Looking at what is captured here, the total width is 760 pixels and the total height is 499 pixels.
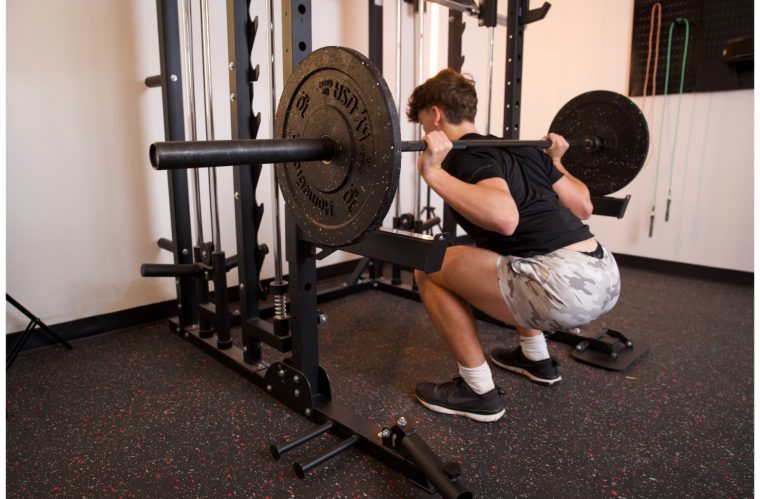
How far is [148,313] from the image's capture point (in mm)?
2477

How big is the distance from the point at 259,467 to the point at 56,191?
1.49 m

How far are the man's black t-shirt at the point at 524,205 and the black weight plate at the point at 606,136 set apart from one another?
26.7 inches

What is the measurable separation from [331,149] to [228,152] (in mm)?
245

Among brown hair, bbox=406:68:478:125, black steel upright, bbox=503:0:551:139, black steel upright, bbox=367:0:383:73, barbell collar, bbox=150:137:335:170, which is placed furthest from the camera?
black steel upright, bbox=367:0:383:73

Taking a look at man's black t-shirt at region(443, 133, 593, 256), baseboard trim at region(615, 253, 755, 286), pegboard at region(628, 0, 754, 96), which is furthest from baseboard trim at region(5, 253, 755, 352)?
man's black t-shirt at region(443, 133, 593, 256)

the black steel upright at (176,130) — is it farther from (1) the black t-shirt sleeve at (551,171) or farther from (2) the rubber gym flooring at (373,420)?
(1) the black t-shirt sleeve at (551,171)

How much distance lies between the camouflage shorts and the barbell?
363 millimetres

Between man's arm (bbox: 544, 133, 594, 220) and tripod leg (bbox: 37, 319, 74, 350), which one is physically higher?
man's arm (bbox: 544, 133, 594, 220)

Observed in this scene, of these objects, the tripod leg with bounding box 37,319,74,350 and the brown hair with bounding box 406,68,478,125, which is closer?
the brown hair with bounding box 406,68,478,125

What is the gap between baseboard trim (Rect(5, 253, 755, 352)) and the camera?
7.12 feet

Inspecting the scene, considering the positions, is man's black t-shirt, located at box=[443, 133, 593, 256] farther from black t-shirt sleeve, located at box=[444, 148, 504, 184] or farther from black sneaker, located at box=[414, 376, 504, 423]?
black sneaker, located at box=[414, 376, 504, 423]

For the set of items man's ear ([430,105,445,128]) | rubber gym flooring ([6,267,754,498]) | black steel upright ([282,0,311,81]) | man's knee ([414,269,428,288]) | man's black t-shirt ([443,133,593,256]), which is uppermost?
black steel upright ([282,0,311,81])

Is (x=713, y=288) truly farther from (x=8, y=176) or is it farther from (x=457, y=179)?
(x=8, y=176)

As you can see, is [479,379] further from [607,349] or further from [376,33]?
[376,33]
